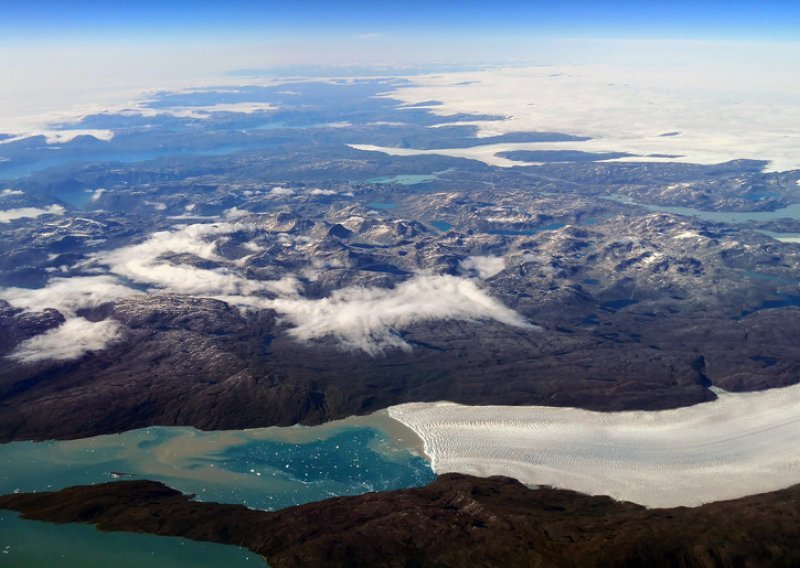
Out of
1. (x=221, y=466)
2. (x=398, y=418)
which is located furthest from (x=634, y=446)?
(x=221, y=466)

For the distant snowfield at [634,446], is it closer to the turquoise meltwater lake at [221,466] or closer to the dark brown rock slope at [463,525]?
the dark brown rock slope at [463,525]

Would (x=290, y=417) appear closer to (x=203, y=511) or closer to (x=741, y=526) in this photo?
(x=203, y=511)

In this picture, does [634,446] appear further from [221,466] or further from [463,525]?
[221,466]

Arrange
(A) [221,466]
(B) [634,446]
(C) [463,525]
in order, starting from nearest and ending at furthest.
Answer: (C) [463,525] < (A) [221,466] < (B) [634,446]

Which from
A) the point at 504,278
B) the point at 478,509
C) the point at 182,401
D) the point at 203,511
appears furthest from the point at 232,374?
the point at 504,278

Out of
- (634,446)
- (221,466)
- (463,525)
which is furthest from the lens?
(634,446)

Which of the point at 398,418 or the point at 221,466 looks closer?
the point at 221,466

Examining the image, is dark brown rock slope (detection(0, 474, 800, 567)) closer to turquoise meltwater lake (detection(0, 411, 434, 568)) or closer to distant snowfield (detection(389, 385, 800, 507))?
turquoise meltwater lake (detection(0, 411, 434, 568))
